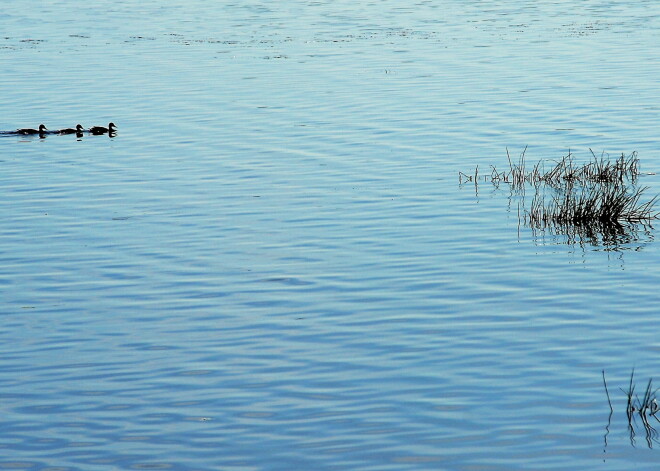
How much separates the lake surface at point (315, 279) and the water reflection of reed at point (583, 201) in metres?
0.30

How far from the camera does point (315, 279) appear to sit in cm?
1584

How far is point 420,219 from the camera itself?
1909cm

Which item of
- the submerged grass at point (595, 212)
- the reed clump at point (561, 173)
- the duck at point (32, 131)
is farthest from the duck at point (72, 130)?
the submerged grass at point (595, 212)

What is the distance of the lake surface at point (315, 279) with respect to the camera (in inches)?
432

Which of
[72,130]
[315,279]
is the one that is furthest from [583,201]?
[72,130]

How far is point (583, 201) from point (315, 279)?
17.5 ft

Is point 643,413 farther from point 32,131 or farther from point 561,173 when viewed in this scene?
point 32,131

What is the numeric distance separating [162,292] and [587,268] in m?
5.74

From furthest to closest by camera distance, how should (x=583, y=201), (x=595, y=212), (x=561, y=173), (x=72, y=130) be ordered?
(x=72, y=130) → (x=561, y=173) → (x=583, y=201) → (x=595, y=212)

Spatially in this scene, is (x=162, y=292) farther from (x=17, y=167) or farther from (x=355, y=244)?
(x=17, y=167)

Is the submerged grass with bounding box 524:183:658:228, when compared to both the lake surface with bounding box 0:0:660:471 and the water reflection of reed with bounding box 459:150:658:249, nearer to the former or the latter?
the water reflection of reed with bounding box 459:150:658:249

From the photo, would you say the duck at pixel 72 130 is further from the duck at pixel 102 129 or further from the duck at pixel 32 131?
the duck at pixel 32 131

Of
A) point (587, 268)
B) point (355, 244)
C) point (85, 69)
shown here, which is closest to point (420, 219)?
point (355, 244)

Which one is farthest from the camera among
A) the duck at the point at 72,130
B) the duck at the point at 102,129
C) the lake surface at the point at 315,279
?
the duck at the point at 72,130
